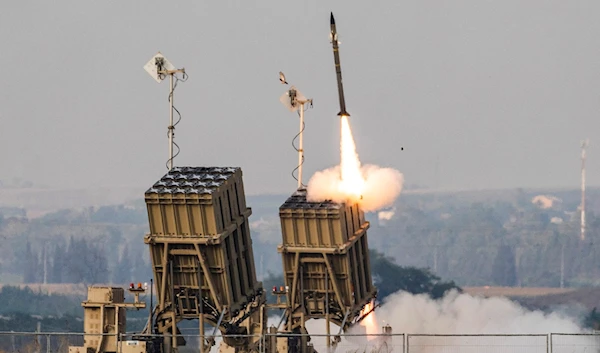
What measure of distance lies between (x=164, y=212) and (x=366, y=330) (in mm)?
9368

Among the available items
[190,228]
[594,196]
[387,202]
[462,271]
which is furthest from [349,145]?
[594,196]

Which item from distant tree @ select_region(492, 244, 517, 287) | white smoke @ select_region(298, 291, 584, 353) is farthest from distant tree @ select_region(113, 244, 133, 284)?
white smoke @ select_region(298, 291, 584, 353)

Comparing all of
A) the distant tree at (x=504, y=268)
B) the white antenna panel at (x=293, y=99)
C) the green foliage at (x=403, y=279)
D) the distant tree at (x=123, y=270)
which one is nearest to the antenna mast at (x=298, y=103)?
the white antenna panel at (x=293, y=99)

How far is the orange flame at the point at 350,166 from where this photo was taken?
60.8 meters

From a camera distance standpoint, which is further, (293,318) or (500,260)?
(500,260)

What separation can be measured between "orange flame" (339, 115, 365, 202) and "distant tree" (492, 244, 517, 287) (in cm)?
2855

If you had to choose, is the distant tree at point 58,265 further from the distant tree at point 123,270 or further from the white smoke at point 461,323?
the white smoke at point 461,323

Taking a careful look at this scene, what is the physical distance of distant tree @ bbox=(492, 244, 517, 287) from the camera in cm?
8956

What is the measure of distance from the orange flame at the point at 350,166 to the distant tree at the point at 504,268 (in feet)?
93.7

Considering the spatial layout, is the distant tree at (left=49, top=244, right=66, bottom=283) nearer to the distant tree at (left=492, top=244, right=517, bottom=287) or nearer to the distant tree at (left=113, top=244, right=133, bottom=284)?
the distant tree at (left=113, top=244, right=133, bottom=284)

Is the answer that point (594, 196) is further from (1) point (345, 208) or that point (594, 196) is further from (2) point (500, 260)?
(1) point (345, 208)

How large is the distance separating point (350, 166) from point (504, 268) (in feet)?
101

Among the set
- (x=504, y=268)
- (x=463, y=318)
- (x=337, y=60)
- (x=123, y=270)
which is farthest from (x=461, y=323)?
(x=123, y=270)

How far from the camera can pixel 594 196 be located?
9544cm
